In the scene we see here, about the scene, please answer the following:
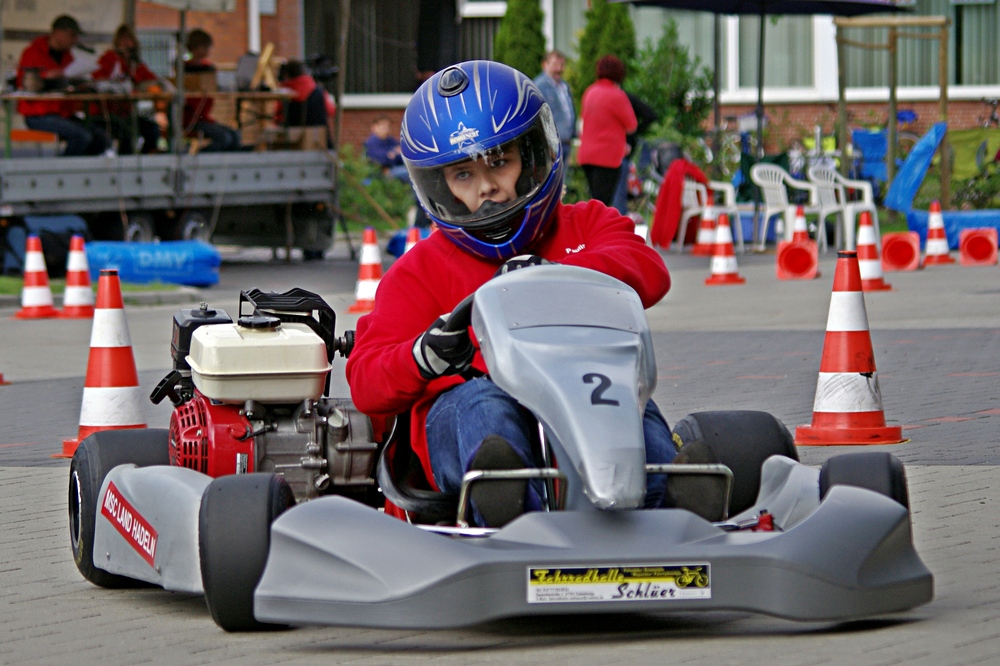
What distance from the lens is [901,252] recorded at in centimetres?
1609

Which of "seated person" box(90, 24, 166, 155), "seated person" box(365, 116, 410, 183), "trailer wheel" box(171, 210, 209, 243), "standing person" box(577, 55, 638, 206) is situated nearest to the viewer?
"standing person" box(577, 55, 638, 206)

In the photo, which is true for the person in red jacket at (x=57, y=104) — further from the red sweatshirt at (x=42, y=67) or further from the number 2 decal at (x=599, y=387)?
the number 2 decal at (x=599, y=387)

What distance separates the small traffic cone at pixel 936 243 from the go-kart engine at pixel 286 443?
12.9 meters

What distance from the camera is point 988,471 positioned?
6.16 meters

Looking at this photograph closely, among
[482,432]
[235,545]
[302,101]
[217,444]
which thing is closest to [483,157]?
[482,432]

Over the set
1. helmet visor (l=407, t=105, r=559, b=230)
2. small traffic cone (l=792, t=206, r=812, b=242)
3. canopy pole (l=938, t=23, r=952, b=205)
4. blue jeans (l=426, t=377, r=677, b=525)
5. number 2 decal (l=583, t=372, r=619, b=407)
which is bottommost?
blue jeans (l=426, t=377, r=677, b=525)

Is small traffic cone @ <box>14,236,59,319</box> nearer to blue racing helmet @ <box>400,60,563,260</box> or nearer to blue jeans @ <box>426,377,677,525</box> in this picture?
blue racing helmet @ <box>400,60,563,260</box>

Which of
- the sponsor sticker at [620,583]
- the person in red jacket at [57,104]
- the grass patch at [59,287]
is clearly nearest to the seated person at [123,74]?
the person in red jacket at [57,104]

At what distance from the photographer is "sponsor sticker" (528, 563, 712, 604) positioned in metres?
3.54

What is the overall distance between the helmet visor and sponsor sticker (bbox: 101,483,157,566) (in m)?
1.03

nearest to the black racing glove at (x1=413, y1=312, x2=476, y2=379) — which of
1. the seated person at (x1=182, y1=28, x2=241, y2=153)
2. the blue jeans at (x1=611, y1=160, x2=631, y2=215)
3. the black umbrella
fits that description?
the blue jeans at (x1=611, y1=160, x2=631, y2=215)

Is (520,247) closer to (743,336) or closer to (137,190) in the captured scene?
(743,336)

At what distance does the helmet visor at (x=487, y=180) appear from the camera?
4.36 m

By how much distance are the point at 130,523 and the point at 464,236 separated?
1077 mm
